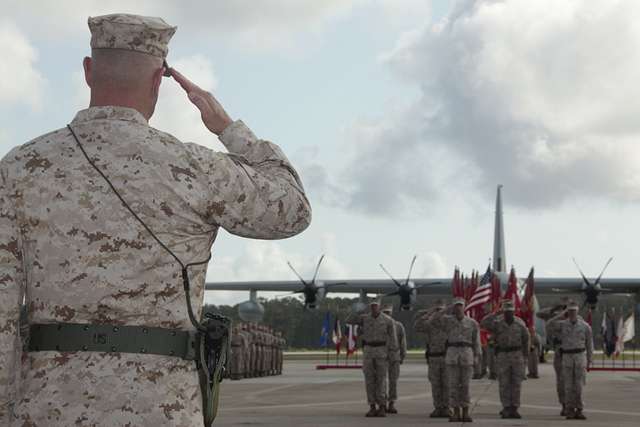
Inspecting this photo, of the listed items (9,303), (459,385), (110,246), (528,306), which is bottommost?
(459,385)

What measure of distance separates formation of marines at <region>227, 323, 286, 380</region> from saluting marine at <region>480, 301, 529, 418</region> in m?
9.55

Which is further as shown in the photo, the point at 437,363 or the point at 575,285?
the point at 575,285

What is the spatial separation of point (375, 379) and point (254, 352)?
13.3m

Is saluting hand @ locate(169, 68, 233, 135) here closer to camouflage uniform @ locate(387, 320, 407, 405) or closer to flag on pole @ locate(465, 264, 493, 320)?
camouflage uniform @ locate(387, 320, 407, 405)

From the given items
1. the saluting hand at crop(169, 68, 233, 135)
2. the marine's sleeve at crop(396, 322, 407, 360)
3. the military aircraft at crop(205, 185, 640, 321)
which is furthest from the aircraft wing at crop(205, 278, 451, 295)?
the saluting hand at crop(169, 68, 233, 135)

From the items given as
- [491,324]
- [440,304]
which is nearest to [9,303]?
[440,304]

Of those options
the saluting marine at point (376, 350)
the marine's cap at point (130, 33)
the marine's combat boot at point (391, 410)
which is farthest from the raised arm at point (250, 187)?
the marine's combat boot at point (391, 410)

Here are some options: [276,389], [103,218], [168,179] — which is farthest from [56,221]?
[276,389]

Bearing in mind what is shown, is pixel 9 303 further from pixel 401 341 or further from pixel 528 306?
pixel 528 306

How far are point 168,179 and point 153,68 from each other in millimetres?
327

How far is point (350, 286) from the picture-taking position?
50.5 metres

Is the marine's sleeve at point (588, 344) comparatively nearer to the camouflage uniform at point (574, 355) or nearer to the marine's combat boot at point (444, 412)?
the camouflage uniform at point (574, 355)

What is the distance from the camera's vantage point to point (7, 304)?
2.50m

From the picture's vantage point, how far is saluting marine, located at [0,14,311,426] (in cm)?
252
